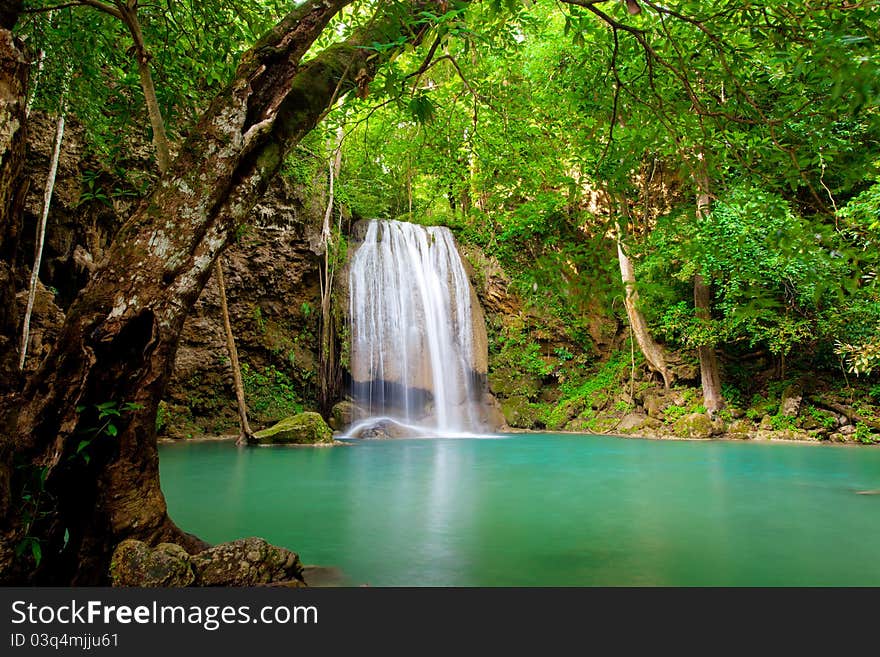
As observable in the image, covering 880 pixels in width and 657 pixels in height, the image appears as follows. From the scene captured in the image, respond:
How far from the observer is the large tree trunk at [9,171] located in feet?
5.60

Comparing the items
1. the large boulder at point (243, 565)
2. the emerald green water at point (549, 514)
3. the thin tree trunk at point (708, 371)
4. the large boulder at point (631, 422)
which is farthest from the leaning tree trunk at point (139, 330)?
the large boulder at point (631, 422)

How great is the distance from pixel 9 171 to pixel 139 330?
69 centimetres

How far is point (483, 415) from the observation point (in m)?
14.1

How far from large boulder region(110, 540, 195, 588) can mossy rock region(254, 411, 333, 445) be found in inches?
295

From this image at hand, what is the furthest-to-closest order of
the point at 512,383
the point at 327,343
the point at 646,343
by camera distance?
the point at 512,383 → the point at 646,343 → the point at 327,343

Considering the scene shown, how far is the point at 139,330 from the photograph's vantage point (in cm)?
210

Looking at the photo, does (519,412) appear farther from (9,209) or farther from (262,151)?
(9,209)

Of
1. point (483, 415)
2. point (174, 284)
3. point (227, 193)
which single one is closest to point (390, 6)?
point (227, 193)

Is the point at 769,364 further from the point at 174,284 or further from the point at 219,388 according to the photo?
the point at 174,284

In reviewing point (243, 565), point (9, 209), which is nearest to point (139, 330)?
point (9, 209)

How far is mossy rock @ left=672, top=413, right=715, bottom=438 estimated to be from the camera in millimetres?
11094

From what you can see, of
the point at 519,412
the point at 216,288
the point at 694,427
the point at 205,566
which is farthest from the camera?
the point at 519,412

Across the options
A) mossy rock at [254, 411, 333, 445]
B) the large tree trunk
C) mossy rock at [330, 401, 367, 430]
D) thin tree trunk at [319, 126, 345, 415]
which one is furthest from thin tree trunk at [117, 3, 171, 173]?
mossy rock at [330, 401, 367, 430]
